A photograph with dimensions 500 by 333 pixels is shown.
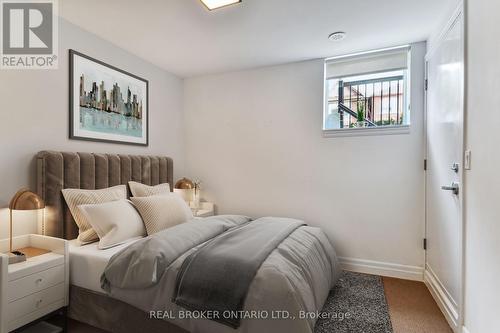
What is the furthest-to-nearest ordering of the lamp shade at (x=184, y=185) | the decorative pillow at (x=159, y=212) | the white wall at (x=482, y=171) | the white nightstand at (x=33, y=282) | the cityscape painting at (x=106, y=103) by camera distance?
the lamp shade at (x=184, y=185) → the cityscape painting at (x=106, y=103) → the decorative pillow at (x=159, y=212) → the white nightstand at (x=33, y=282) → the white wall at (x=482, y=171)

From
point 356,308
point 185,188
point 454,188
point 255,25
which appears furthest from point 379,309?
point 255,25

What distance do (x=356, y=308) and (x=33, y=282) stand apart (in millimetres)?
2401

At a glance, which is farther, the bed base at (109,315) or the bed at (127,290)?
the bed base at (109,315)

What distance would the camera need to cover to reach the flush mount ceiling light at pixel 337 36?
254 cm

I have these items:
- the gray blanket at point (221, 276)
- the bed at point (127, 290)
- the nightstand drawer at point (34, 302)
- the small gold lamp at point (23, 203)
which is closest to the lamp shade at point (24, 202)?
the small gold lamp at point (23, 203)

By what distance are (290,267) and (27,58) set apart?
8.70ft

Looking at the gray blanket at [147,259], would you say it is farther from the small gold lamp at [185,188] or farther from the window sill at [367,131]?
the window sill at [367,131]

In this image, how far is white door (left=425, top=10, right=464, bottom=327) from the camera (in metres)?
1.83

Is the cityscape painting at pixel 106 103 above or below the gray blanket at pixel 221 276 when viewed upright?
above

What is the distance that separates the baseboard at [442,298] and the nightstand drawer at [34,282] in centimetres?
282

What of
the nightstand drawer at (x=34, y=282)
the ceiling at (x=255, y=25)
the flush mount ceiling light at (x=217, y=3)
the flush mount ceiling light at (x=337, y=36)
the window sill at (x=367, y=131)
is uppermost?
the ceiling at (x=255, y=25)

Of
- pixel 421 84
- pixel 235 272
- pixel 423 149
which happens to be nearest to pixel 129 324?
pixel 235 272

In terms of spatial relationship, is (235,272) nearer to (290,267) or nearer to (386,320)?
(290,267)

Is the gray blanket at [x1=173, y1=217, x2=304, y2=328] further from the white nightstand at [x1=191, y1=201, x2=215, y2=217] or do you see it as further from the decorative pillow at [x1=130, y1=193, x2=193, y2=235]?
the white nightstand at [x1=191, y1=201, x2=215, y2=217]
